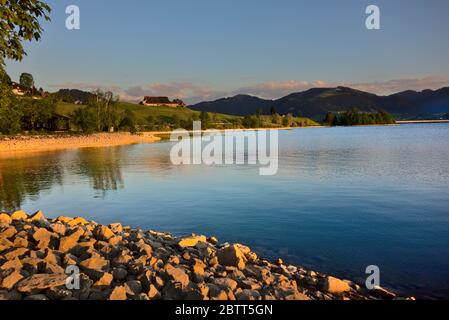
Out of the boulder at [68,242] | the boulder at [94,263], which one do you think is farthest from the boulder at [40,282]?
the boulder at [68,242]

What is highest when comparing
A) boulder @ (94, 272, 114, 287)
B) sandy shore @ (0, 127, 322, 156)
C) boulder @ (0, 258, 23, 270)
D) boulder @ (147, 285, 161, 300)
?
sandy shore @ (0, 127, 322, 156)

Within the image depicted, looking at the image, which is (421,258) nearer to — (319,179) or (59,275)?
(59,275)

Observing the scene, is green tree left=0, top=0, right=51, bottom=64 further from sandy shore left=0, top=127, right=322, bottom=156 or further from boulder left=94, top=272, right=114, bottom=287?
sandy shore left=0, top=127, right=322, bottom=156

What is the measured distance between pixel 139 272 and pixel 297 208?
12473 millimetres

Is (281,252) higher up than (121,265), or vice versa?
(121,265)

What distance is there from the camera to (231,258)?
10.6 meters

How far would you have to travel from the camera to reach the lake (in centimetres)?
1255

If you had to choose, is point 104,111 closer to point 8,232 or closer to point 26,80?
point 26,80

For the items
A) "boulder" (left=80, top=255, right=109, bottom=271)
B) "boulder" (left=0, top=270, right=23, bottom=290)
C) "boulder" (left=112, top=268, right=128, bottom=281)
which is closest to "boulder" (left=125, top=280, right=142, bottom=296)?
"boulder" (left=112, top=268, right=128, bottom=281)

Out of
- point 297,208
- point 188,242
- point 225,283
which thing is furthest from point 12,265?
point 297,208

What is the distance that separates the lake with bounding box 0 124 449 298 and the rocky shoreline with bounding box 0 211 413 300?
196 cm

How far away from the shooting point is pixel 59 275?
7973mm
